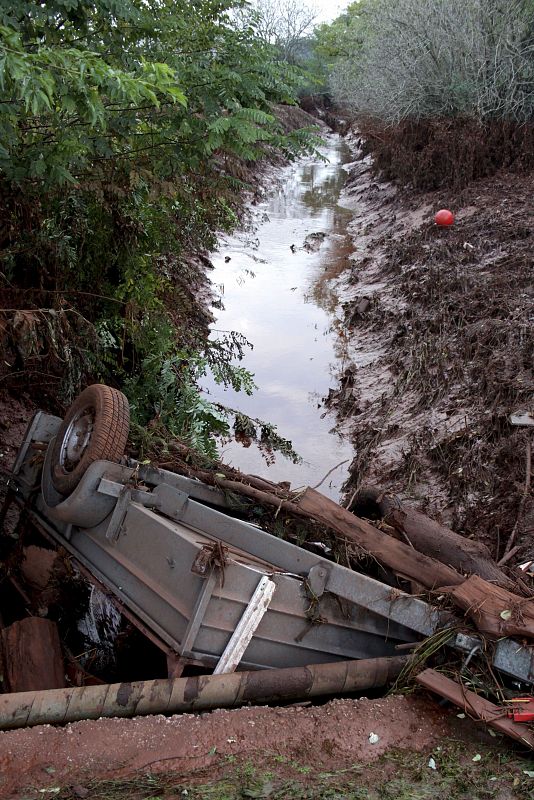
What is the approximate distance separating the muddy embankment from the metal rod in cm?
175

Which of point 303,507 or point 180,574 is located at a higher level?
point 303,507

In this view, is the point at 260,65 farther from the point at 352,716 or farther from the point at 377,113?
the point at 377,113

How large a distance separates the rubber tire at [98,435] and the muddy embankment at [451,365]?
187 cm

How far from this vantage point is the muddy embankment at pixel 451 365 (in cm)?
664

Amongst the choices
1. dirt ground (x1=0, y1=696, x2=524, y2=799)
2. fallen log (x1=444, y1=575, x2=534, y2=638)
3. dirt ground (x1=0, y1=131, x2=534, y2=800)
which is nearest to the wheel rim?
dirt ground (x1=0, y1=131, x2=534, y2=800)

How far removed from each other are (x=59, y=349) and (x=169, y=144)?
194cm

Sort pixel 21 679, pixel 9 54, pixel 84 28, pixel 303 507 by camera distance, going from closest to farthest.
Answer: pixel 9 54, pixel 21 679, pixel 303 507, pixel 84 28

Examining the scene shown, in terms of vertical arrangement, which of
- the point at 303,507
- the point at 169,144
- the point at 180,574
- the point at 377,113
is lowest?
the point at 180,574

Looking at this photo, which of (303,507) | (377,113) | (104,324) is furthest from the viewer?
(377,113)

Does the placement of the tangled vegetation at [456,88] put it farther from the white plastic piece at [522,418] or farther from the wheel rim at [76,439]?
the wheel rim at [76,439]

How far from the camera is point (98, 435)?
500cm

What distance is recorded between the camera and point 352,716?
385 centimetres

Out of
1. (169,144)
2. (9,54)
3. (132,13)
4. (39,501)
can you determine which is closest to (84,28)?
(132,13)

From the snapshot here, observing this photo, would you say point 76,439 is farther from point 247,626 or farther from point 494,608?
point 494,608
